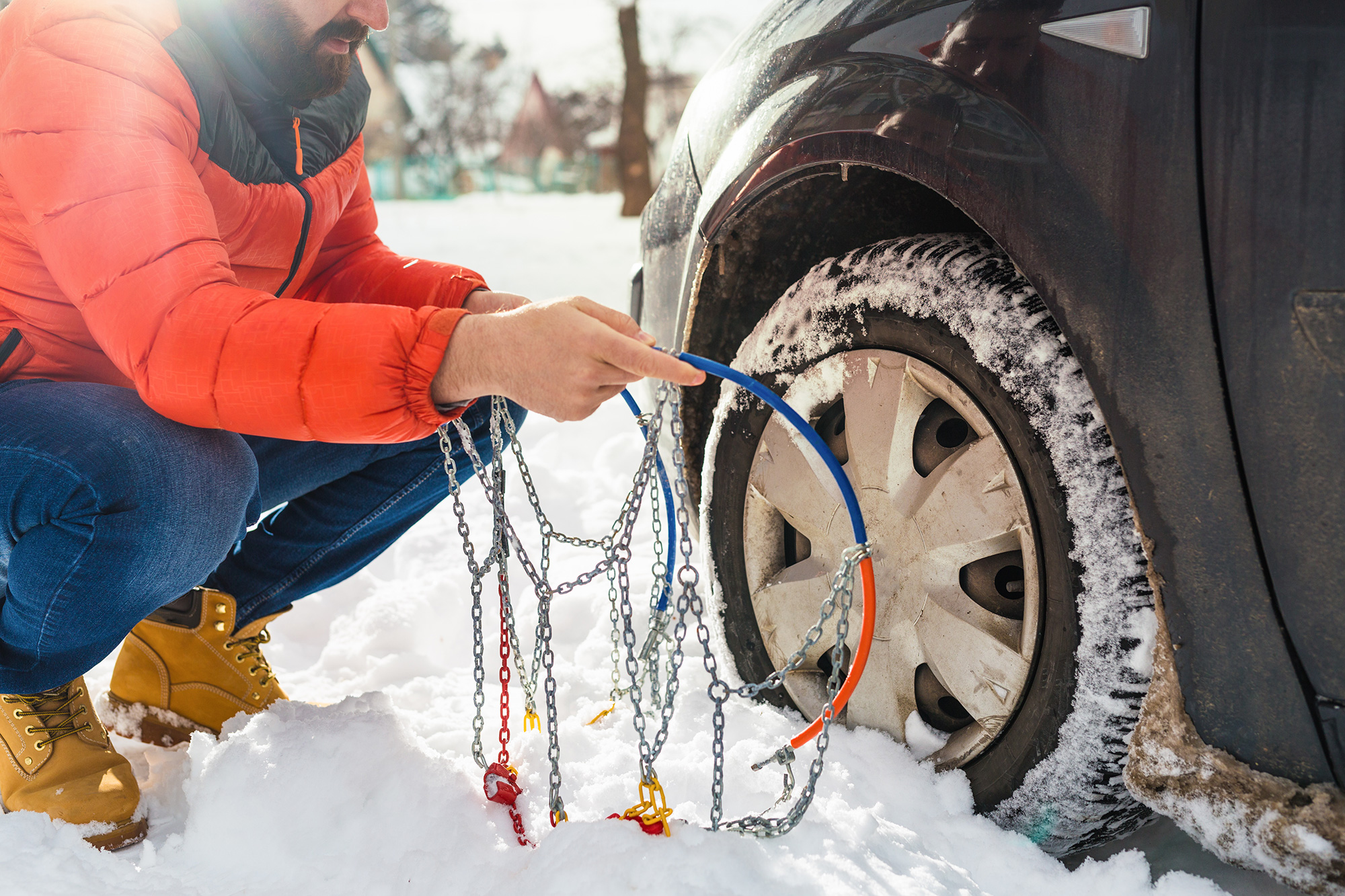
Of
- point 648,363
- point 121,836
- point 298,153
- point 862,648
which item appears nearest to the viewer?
point 648,363

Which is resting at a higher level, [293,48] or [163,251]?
[293,48]

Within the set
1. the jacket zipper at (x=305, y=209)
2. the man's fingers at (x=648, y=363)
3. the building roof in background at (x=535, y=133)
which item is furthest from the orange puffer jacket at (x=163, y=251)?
the building roof in background at (x=535, y=133)

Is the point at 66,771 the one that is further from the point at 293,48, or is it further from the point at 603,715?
the point at 293,48

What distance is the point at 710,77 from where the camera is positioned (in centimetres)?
185

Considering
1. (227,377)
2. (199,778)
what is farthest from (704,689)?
(227,377)

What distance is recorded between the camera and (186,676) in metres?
1.82

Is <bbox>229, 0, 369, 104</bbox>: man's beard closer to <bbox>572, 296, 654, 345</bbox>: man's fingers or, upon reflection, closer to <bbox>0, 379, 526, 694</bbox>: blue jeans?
<bbox>0, 379, 526, 694</bbox>: blue jeans

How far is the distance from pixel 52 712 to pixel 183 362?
2.64 ft

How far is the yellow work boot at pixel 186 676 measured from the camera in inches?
71.6

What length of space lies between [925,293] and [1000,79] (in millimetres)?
295

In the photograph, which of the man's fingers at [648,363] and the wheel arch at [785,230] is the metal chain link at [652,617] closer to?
the man's fingers at [648,363]

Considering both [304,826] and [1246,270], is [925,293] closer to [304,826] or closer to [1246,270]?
[1246,270]

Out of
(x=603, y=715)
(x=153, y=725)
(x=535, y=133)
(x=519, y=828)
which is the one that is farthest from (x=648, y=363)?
(x=535, y=133)

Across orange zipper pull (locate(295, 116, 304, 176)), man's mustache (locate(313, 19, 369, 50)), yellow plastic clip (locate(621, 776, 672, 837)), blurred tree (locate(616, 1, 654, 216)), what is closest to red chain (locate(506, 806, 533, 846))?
yellow plastic clip (locate(621, 776, 672, 837))
